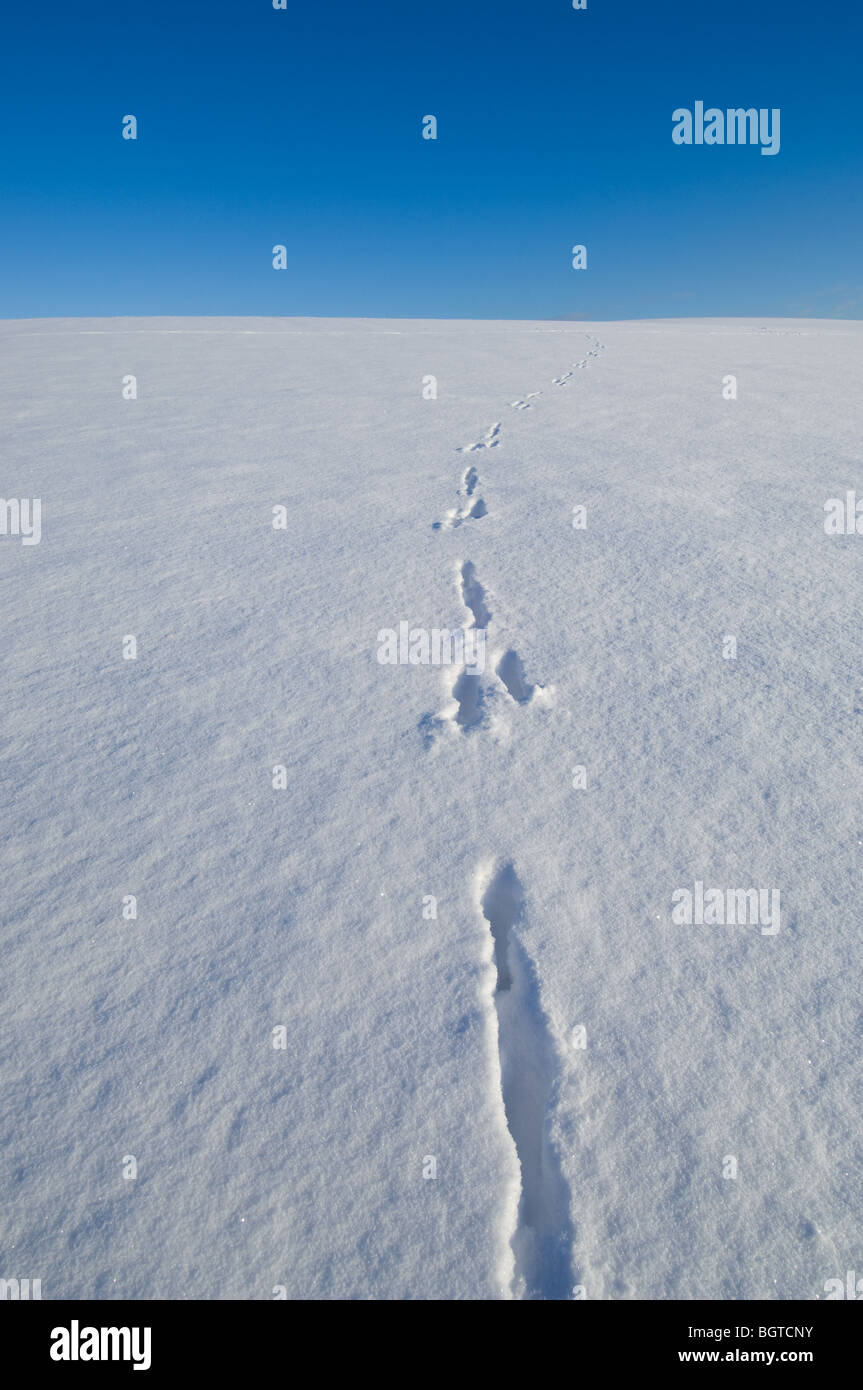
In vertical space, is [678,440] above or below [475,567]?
above

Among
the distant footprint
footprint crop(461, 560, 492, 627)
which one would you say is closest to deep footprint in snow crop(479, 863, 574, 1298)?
footprint crop(461, 560, 492, 627)

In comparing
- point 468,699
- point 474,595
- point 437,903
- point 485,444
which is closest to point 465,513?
point 474,595

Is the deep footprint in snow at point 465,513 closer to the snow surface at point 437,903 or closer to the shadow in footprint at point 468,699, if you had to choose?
the snow surface at point 437,903

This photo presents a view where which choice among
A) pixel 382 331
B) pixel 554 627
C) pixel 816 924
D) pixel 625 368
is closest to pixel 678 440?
pixel 554 627

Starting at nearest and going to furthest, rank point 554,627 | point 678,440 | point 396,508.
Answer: point 554,627 → point 396,508 → point 678,440

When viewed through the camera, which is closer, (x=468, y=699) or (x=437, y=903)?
(x=437, y=903)

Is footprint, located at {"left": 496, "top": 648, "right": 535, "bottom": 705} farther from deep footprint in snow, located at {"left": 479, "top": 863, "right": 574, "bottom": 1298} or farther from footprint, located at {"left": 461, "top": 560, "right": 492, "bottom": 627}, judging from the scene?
deep footprint in snow, located at {"left": 479, "top": 863, "right": 574, "bottom": 1298}

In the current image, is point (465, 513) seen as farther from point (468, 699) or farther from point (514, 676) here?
point (468, 699)
